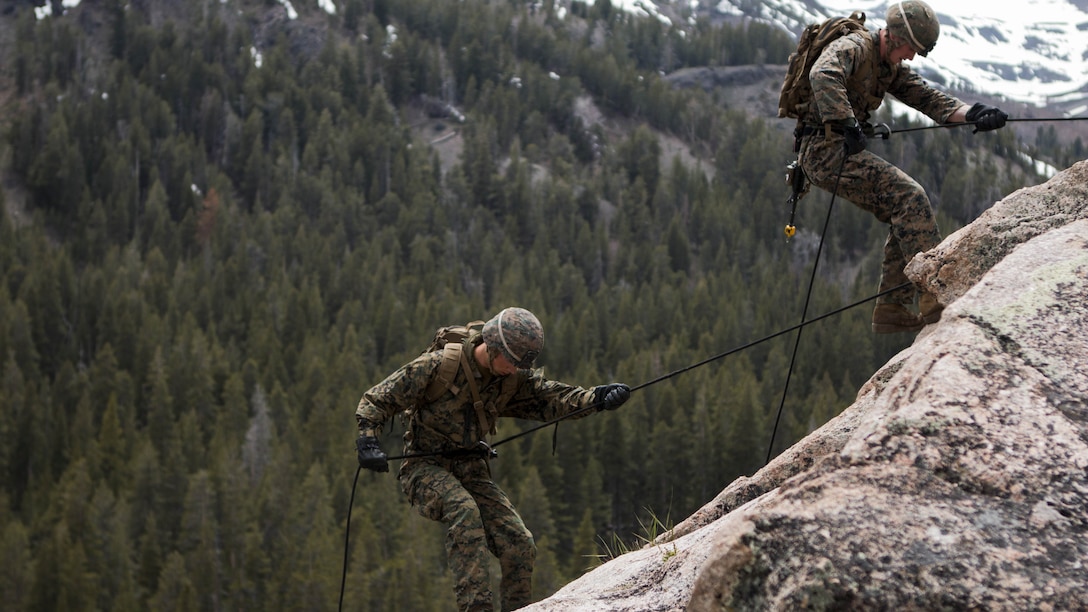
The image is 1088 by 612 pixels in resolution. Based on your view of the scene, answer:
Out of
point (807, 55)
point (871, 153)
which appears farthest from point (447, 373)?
point (807, 55)

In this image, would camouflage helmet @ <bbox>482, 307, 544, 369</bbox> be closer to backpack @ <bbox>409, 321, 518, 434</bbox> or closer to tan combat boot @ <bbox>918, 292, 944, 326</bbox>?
backpack @ <bbox>409, 321, 518, 434</bbox>

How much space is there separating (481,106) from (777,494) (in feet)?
558

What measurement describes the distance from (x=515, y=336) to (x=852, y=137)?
3.04 m

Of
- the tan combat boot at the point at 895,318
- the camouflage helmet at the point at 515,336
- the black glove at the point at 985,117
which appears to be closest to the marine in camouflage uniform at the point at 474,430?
the camouflage helmet at the point at 515,336

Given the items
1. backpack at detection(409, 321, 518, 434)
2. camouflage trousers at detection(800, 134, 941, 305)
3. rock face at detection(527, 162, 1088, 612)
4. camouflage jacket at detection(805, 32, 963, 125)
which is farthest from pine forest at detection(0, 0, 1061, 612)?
rock face at detection(527, 162, 1088, 612)

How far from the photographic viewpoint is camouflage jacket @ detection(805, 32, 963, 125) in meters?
9.08

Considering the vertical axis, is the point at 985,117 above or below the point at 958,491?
above

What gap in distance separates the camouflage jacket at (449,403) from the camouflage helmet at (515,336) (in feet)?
1.20

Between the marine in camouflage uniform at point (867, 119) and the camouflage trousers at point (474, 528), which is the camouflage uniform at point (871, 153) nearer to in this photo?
the marine in camouflage uniform at point (867, 119)

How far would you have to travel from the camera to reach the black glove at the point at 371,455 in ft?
27.3

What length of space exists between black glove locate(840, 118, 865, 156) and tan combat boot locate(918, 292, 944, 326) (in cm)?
126

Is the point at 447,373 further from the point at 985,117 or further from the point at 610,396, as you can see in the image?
the point at 985,117

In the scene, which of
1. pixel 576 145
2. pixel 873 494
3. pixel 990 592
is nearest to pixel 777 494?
pixel 873 494

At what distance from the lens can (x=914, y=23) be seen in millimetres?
9016
